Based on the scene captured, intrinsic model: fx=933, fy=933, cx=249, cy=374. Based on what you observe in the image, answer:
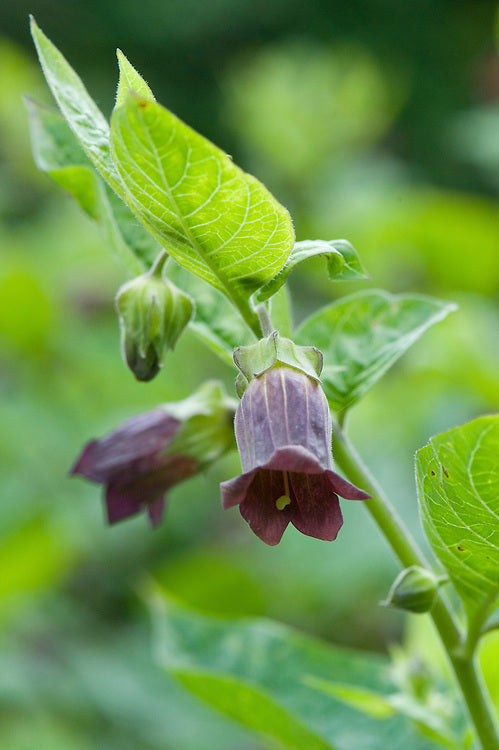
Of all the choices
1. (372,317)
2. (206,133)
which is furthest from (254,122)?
(206,133)

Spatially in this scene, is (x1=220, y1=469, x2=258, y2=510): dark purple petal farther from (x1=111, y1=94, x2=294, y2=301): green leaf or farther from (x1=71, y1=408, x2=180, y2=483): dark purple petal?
(x1=71, y1=408, x2=180, y2=483): dark purple petal

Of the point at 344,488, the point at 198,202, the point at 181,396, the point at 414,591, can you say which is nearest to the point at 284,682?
the point at 414,591

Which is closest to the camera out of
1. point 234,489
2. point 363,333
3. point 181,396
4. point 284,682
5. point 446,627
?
point 234,489

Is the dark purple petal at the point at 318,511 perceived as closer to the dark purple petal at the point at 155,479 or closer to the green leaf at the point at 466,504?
the green leaf at the point at 466,504

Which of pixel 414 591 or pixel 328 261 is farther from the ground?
pixel 328 261

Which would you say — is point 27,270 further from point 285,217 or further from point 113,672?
point 285,217

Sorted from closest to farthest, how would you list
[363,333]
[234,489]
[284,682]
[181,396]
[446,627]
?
[234,489]
[446,627]
[363,333]
[284,682]
[181,396]

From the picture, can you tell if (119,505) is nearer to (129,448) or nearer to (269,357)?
(129,448)
